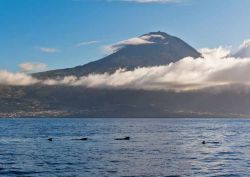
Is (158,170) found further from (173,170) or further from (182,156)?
(182,156)

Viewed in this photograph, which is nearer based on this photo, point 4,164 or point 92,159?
point 4,164

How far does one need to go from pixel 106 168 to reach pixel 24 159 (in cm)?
2032

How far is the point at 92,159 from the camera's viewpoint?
287 ft

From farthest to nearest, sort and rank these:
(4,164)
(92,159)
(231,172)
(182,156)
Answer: (182,156), (92,159), (4,164), (231,172)

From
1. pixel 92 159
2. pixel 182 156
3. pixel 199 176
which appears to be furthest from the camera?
pixel 182 156

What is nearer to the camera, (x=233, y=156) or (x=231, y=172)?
(x=231, y=172)

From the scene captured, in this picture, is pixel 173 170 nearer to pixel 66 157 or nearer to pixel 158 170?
pixel 158 170

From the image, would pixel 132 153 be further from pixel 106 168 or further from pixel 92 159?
pixel 106 168

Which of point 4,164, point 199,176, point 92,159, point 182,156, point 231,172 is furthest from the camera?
point 182,156

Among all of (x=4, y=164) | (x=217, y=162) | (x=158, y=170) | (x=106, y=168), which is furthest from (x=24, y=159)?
(x=217, y=162)

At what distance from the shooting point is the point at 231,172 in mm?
71438

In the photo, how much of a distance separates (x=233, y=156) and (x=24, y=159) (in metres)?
40.6

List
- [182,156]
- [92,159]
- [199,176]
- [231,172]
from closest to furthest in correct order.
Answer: [199,176], [231,172], [92,159], [182,156]

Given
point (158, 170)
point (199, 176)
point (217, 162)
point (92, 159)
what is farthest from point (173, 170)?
point (92, 159)
